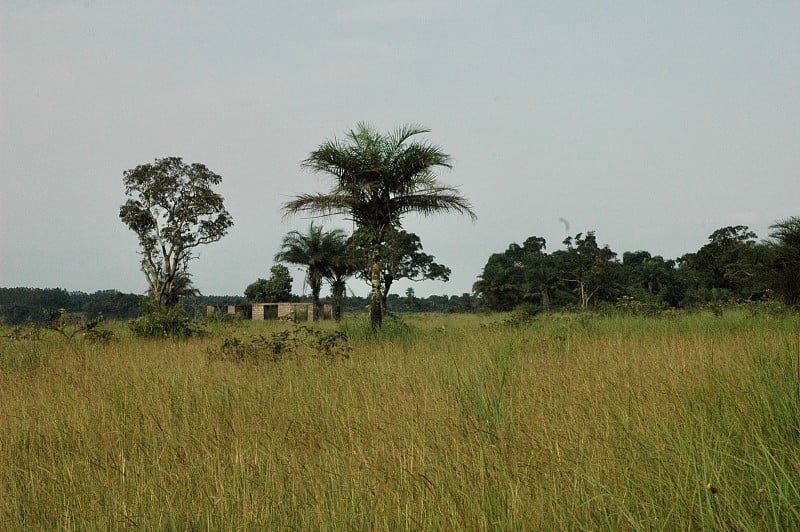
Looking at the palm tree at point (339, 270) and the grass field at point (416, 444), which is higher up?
the palm tree at point (339, 270)

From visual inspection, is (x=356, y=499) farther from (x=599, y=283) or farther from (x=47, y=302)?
(x=47, y=302)

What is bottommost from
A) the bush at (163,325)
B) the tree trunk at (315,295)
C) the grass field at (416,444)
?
the grass field at (416,444)

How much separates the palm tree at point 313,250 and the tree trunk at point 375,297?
75.7ft

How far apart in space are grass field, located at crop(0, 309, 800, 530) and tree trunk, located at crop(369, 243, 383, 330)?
614 cm

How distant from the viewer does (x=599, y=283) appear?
163 feet

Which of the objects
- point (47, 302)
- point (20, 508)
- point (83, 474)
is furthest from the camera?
point (47, 302)

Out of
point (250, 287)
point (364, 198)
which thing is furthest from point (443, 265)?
point (364, 198)

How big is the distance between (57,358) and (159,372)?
11.8ft

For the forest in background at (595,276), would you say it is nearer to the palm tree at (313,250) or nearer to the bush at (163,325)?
Result: the palm tree at (313,250)

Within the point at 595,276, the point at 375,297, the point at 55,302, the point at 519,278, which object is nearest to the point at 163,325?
the point at 375,297

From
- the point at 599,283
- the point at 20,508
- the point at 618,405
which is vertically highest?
the point at 599,283

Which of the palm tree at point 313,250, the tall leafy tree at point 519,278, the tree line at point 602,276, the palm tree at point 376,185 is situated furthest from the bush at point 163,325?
the tall leafy tree at point 519,278

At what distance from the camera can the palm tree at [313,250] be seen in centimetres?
3856

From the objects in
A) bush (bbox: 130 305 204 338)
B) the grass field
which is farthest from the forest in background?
the grass field
